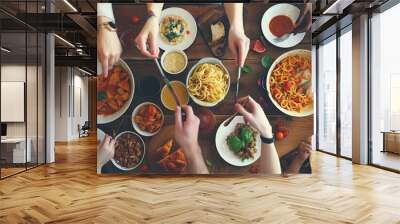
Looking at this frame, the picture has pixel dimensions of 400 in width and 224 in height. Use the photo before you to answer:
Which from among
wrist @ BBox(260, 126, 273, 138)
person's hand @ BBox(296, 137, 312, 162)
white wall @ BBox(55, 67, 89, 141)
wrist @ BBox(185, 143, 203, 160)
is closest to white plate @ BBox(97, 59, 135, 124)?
wrist @ BBox(185, 143, 203, 160)

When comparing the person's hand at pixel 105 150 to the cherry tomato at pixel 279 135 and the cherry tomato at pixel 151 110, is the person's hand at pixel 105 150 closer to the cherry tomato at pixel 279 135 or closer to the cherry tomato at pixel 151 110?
the cherry tomato at pixel 151 110

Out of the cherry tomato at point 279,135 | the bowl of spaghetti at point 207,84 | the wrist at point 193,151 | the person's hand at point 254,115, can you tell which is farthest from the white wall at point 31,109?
the cherry tomato at point 279,135

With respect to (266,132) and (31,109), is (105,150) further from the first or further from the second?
(266,132)

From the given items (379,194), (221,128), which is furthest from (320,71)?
(379,194)

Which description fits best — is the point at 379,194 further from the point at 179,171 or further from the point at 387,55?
the point at 387,55

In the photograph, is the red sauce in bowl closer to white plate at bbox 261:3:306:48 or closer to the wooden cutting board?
white plate at bbox 261:3:306:48

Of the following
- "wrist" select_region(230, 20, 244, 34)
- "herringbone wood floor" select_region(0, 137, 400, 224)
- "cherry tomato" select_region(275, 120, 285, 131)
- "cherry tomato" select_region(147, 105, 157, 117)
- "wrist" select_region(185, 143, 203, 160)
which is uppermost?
"wrist" select_region(230, 20, 244, 34)
